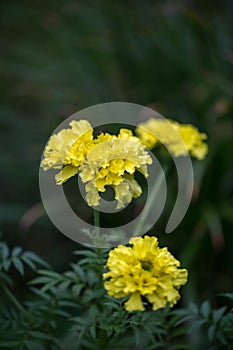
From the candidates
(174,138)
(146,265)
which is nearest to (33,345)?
(146,265)

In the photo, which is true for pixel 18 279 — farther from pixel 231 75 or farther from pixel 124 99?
pixel 231 75

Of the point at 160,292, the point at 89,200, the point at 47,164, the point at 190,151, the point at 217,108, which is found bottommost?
the point at 160,292

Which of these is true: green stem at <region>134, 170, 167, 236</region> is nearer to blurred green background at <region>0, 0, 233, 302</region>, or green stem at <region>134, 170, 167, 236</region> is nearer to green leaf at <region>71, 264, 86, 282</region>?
green leaf at <region>71, 264, 86, 282</region>

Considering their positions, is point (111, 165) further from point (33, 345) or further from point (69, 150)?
point (33, 345)

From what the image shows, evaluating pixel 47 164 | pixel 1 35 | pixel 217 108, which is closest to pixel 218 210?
pixel 217 108

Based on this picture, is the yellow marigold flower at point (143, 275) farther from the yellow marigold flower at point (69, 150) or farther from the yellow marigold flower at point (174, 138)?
the yellow marigold flower at point (174, 138)

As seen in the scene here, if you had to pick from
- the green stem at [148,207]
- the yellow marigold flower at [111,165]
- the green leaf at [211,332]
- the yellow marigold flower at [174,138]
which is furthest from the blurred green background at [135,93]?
the yellow marigold flower at [111,165]

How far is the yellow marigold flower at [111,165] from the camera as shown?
3.36 ft

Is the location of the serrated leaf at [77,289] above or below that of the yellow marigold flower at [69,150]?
below

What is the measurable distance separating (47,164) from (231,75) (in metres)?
1.61

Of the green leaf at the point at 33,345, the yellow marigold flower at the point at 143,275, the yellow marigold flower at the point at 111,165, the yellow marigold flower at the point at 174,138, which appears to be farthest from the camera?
the yellow marigold flower at the point at 174,138

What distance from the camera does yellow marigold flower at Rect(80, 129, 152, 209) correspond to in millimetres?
1025

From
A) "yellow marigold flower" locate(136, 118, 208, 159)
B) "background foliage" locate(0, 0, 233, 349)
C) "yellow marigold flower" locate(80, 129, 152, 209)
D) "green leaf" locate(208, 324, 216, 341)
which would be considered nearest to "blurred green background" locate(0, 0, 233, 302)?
"background foliage" locate(0, 0, 233, 349)

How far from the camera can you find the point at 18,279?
8.04 feet
